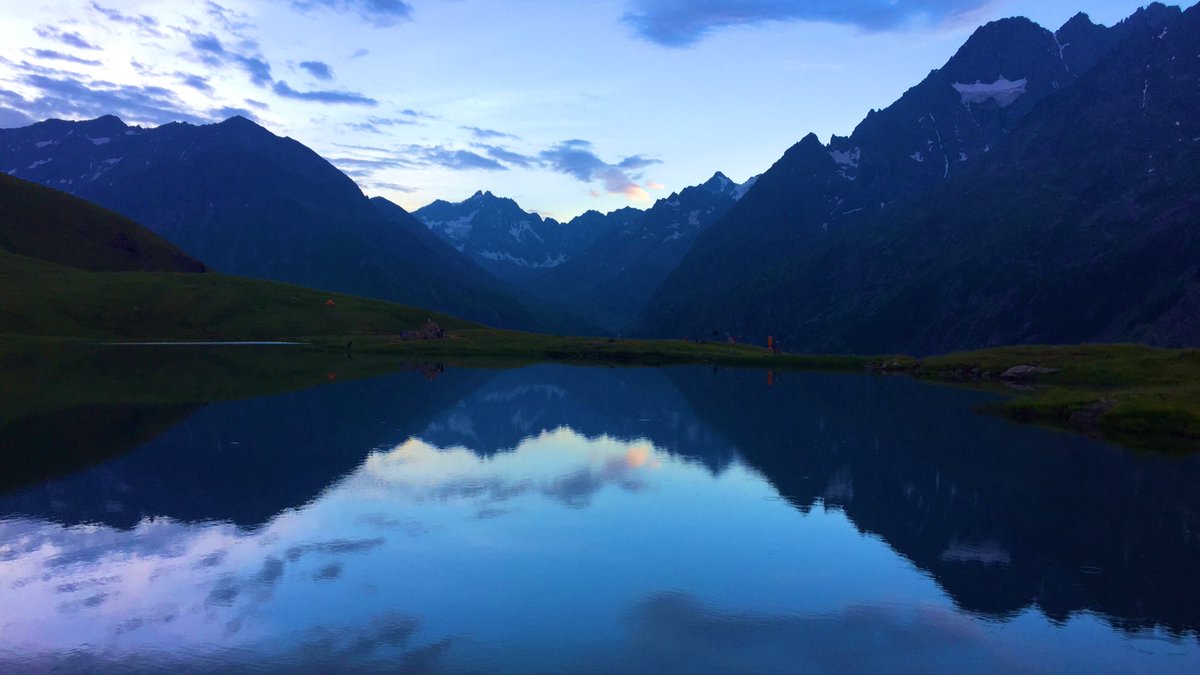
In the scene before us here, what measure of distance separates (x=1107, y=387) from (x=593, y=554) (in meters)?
81.2

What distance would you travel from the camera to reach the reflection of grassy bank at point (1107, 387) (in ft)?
193

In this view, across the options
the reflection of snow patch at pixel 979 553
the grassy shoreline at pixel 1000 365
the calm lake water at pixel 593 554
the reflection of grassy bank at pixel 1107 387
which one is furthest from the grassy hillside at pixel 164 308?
the reflection of snow patch at pixel 979 553

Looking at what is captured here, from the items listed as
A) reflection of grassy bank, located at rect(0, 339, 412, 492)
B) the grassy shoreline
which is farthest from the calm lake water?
the grassy shoreline

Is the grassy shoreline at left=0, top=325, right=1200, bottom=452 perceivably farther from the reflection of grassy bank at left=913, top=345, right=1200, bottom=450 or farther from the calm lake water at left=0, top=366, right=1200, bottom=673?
the calm lake water at left=0, top=366, right=1200, bottom=673

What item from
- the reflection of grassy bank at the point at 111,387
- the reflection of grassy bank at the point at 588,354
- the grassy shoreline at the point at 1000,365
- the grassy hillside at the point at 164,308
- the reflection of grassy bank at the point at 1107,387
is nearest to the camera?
the reflection of grassy bank at the point at 111,387

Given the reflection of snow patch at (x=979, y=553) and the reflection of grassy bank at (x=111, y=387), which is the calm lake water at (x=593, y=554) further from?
the reflection of grassy bank at (x=111, y=387)

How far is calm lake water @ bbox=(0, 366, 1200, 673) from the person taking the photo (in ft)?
65.8

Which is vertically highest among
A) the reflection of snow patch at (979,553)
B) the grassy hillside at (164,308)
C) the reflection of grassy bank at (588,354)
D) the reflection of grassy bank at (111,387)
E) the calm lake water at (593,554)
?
the grassy hillside at (164,308)

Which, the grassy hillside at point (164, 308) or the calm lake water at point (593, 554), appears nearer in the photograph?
the calm lake water at point (593, 554)

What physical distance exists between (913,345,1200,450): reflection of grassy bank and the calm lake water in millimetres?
10079

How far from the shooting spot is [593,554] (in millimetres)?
28219

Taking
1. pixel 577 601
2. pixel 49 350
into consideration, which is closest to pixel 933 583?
pixel 577 601

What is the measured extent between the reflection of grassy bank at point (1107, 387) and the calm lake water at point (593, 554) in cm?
1008

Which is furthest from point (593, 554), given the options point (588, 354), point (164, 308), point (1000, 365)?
point (164, 308)
